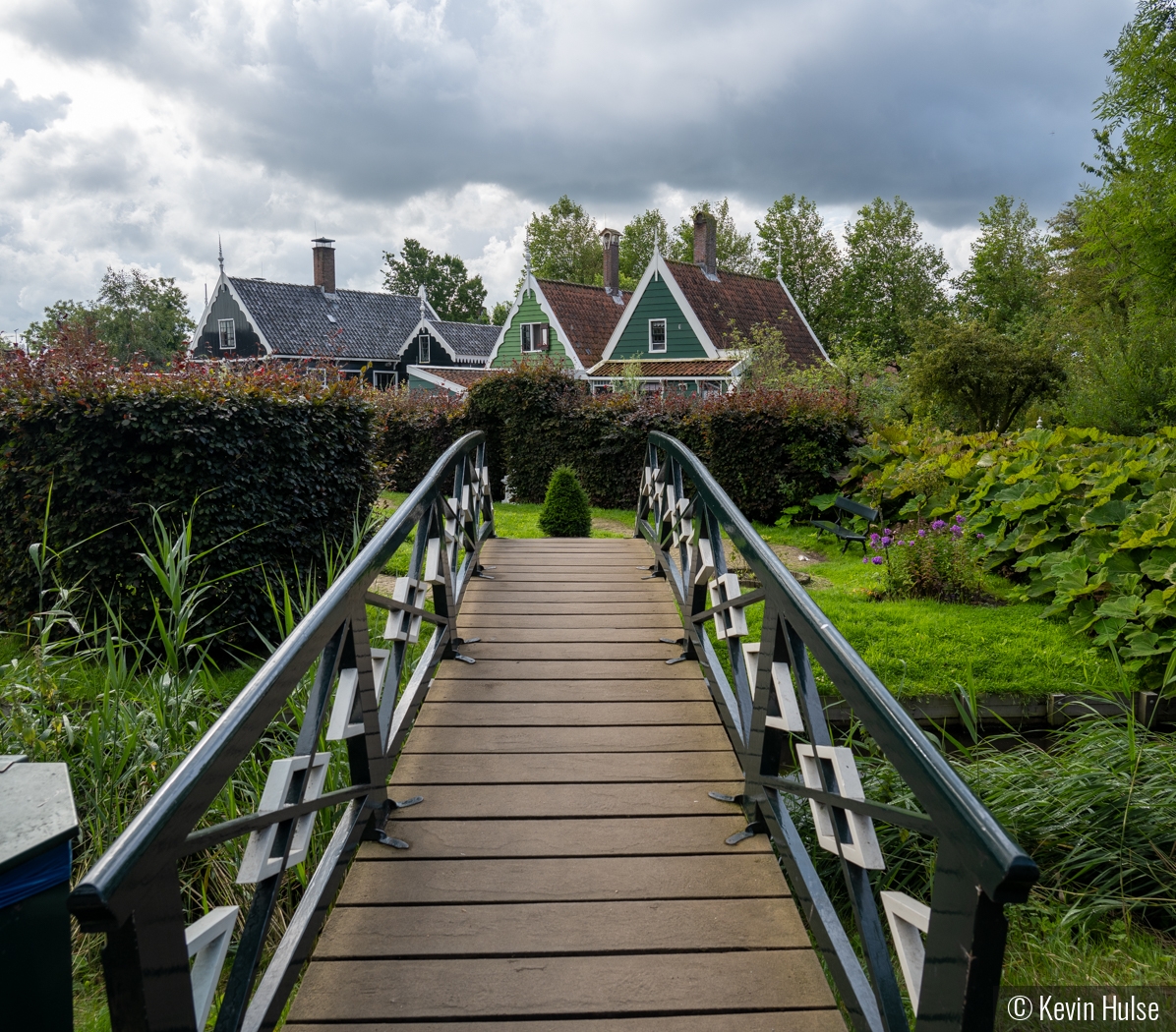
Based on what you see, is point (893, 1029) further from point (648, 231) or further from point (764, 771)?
point (648, 231)

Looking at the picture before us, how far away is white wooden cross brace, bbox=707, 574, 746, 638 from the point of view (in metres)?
3.37

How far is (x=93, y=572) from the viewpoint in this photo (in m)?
5.34

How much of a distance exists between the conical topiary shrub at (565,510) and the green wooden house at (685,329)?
13.5 meters

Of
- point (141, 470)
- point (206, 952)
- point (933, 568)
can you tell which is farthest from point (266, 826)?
point (933, 568)

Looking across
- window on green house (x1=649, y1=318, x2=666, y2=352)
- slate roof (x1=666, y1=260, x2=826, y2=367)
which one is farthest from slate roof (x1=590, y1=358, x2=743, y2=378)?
slate roof (x1=666, y1=260, x2=826, y2=367)

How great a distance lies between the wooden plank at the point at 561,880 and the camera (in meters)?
2.67

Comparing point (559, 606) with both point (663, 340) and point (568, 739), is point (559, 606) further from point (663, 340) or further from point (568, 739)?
point (663, 340)

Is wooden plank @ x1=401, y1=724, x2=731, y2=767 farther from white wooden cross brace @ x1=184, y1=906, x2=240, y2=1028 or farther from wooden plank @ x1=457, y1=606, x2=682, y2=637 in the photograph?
white wooden cross brace @ x1=184, y1=906, x2=240, y2=1028

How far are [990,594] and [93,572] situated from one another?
6650 mm

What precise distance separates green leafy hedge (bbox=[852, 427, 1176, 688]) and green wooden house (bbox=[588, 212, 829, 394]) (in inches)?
540

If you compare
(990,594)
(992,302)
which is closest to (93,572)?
(990,594)

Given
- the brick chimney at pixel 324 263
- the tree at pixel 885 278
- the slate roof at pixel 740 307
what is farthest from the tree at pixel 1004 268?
the brick chimney at pixel 324 263

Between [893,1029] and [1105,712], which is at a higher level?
[893,1029]

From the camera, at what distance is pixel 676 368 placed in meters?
24.1
